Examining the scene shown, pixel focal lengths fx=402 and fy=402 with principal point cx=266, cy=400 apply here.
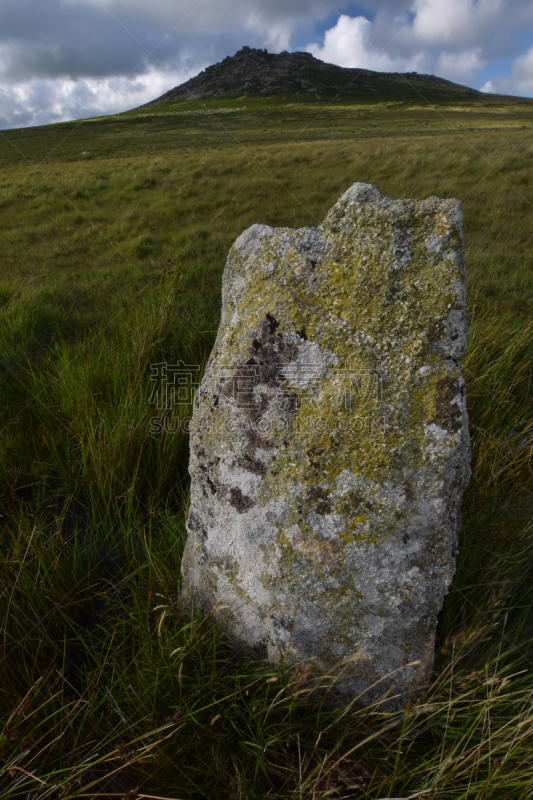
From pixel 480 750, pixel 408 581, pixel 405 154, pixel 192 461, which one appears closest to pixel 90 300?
pixel 192 461

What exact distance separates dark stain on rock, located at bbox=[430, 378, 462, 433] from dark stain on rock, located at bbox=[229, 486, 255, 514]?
0.76 meters

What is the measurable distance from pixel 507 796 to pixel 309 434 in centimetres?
122

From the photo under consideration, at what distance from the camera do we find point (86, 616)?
181cm

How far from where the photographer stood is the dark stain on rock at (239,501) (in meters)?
1.60

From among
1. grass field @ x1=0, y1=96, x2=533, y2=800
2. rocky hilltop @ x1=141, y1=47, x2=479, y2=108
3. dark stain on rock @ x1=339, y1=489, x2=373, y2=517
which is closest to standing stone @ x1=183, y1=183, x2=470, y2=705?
dark stain on rock @ x1=339, y1=489, x2=373, y2=517

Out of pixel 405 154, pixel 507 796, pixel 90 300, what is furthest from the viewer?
pixel 405 154

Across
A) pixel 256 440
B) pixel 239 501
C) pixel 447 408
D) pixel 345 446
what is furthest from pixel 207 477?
pixel 447 408

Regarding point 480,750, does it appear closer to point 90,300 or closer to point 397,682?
point 397,682

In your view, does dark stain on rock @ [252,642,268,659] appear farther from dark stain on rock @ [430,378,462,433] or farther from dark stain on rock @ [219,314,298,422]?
dark stain on rock @ [430,378,462,433]

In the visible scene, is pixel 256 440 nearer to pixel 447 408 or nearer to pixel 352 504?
pixel 352 504

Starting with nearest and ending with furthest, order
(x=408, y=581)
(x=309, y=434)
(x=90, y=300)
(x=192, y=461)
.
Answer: (x=408, y=581) < (x=309, y=434) < (x=192, y=461) < (x=90, y=300)

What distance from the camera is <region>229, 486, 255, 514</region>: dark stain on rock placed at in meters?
1.60

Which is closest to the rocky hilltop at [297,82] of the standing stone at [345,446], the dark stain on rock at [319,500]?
the standing stone at [345,446]

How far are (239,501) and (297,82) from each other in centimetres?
13279
